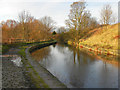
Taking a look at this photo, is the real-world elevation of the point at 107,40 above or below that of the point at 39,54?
above

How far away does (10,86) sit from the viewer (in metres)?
6.09

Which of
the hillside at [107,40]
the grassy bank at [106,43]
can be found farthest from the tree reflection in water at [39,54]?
the hillside at [107,40]

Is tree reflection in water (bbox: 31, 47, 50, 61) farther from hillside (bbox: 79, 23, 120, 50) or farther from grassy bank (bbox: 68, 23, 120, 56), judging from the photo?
hillside (bbox: 79, 23, 120, 50)

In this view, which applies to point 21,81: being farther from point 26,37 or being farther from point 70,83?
point 26,37

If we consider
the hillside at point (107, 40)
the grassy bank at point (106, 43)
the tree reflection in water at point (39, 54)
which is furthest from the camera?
the hillside at point (107, 40)

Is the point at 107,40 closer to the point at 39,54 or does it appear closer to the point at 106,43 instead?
the point at 106,43

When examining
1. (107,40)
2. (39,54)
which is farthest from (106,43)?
(39,54)

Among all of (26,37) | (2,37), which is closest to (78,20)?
(26,37)

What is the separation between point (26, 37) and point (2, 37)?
16406 mm

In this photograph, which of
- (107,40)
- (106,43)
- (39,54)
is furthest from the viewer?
(107,40)

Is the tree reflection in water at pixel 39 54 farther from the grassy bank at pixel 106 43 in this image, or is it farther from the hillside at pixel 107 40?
the hillside at pixel 107 40

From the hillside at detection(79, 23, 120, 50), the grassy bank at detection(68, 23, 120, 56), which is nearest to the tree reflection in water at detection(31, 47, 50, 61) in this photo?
the grassy bank at detection(68, 23, 120, 56)

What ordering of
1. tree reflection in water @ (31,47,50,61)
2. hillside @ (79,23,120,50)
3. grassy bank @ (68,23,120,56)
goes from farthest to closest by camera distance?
hillside @ (79,23,120,50) → grassy bank @ (68,23,120,56) → tree reflection in water @ (31,47,50,61)

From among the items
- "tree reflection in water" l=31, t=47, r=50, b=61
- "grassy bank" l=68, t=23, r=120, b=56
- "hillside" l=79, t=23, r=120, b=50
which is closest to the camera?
"tree reflection in water" l=31, t=47, r=50, b=61
